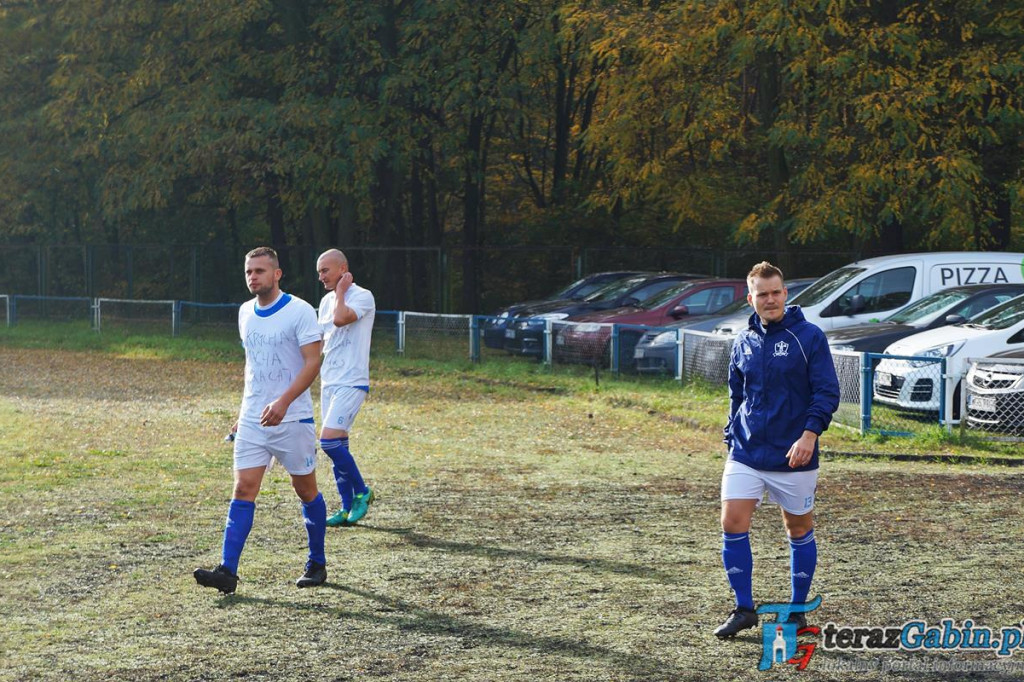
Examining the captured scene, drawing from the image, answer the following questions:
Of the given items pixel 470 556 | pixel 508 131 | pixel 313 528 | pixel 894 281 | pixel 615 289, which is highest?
pixel 508 131

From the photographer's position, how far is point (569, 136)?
43.8 m

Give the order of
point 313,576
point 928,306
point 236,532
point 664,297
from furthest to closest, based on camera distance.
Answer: point 664,297
point 928,306
point 313,576
point 236,532

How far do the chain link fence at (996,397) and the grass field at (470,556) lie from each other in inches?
14.0

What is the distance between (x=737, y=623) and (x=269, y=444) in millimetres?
2874

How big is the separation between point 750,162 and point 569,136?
7758 mm

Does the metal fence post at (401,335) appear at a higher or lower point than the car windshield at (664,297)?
lower

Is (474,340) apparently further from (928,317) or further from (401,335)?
(928,317)

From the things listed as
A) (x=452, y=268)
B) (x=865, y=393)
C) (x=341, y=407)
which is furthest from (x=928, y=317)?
(x=452, y=268)

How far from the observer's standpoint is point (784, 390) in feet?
23.8

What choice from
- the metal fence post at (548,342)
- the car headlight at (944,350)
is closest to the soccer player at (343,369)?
the car headlight at (944,350)

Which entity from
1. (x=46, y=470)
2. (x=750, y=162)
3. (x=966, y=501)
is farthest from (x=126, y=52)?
(x=966, y=501)

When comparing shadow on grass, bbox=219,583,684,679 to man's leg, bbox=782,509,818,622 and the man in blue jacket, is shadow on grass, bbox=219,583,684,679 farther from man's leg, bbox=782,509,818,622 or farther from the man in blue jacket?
man's leg, bbox=782,509,818,622

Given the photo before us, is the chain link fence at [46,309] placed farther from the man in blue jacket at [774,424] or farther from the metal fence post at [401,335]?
the man in blue jacket at [774,424]

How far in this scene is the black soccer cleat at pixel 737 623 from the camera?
724 centimetres
